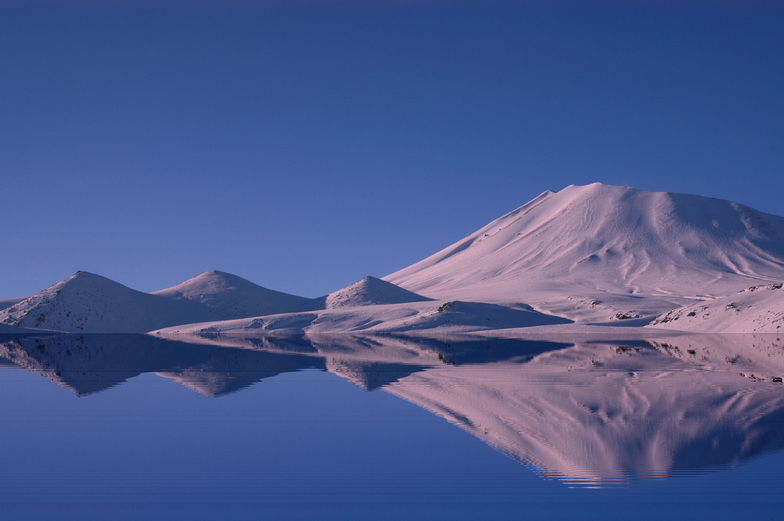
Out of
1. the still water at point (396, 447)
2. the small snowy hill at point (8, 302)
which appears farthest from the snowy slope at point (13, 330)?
the still water at point (396, 447)

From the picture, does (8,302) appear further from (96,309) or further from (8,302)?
(96,309)

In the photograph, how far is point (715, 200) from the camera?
612 feet

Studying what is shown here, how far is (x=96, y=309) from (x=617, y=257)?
353ft

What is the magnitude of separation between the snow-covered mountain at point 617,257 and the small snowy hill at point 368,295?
50.7 feet

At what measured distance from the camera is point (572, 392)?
2120 cm

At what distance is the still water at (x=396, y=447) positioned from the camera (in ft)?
32.9

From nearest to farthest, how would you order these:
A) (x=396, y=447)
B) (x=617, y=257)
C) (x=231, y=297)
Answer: (x=396, y=447)
(x=231, y=297)
(x=617, y=257)

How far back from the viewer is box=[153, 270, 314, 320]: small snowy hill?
111438 mm

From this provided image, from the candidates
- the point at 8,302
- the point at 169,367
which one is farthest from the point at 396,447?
the point at 8,302

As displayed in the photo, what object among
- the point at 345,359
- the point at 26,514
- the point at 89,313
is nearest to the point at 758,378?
the point at 345,359

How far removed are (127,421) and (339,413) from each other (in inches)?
200

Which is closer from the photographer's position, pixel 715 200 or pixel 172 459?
pixel 172 459

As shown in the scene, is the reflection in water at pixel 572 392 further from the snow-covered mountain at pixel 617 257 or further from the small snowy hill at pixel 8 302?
the small snowy hill at pixel 8 302

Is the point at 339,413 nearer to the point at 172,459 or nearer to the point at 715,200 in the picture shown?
the point at 172,459
